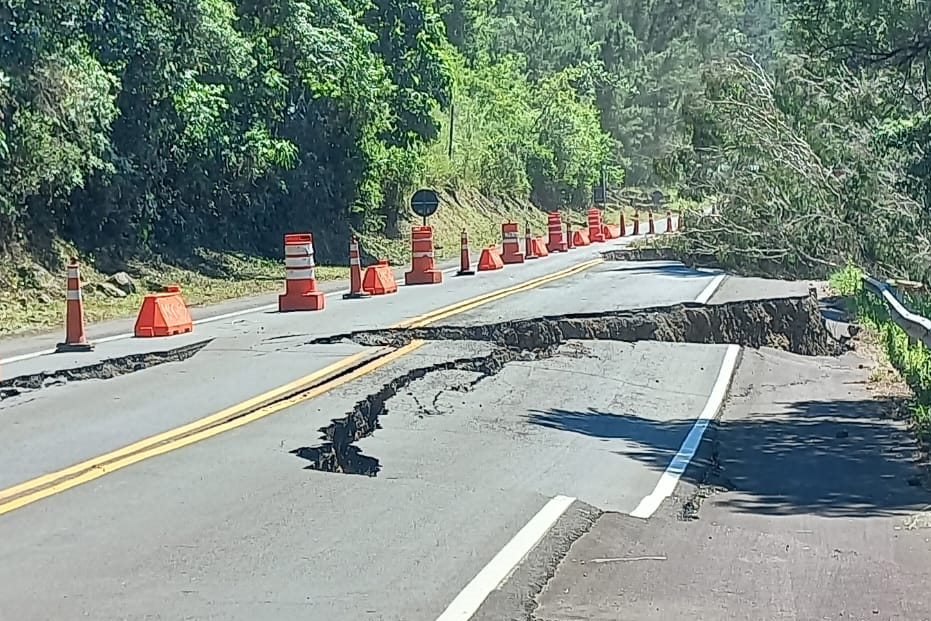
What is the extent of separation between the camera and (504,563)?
6.98 metres

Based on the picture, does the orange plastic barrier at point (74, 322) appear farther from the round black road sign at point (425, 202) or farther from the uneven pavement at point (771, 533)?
the round black road sign at point (425, 202)

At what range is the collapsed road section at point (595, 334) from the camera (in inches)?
467

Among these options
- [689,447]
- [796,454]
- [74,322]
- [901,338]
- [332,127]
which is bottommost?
[796,454]

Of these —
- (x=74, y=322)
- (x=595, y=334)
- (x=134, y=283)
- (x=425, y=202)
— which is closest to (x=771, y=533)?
(x=74, y=322)

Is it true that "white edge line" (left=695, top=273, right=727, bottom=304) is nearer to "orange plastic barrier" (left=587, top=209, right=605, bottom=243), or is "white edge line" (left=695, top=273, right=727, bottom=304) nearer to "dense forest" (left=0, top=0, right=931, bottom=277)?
"dense forest" (left=0, top=0, right=931, bottom=277)

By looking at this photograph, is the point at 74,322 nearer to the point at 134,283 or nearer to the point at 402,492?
the point at 402,492

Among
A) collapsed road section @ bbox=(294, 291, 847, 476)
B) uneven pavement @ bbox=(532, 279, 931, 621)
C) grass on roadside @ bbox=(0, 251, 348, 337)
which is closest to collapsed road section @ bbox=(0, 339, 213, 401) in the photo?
collapsed road section @ bbox=(294, 291, 847, 476)

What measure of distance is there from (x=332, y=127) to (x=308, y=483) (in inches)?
1077

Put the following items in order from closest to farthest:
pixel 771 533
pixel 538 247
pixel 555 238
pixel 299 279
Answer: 1. pixel 771 533
2. pixel 299 279
3. pixel 538 247
4. pixel 555 238

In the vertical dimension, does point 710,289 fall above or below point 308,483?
above

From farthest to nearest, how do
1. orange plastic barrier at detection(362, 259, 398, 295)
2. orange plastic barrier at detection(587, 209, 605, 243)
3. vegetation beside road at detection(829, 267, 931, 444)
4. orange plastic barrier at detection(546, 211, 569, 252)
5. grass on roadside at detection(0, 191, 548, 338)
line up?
orange plastic barrier at detection(587, 209, 605, 243), orange plastic barrier at detection(546, 211, 569, 252), orange plastic barrier at detection(362, 259, 398, 295), grass on roadside at detection(0, 191, 548, 338), vegetation beside road at detection(829, 267, 931, 444)

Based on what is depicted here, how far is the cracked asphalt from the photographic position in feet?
21.3

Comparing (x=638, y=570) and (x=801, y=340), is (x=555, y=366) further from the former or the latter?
(x=638, y=570)

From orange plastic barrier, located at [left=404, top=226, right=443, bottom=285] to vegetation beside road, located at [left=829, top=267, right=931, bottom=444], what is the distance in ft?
26.2
